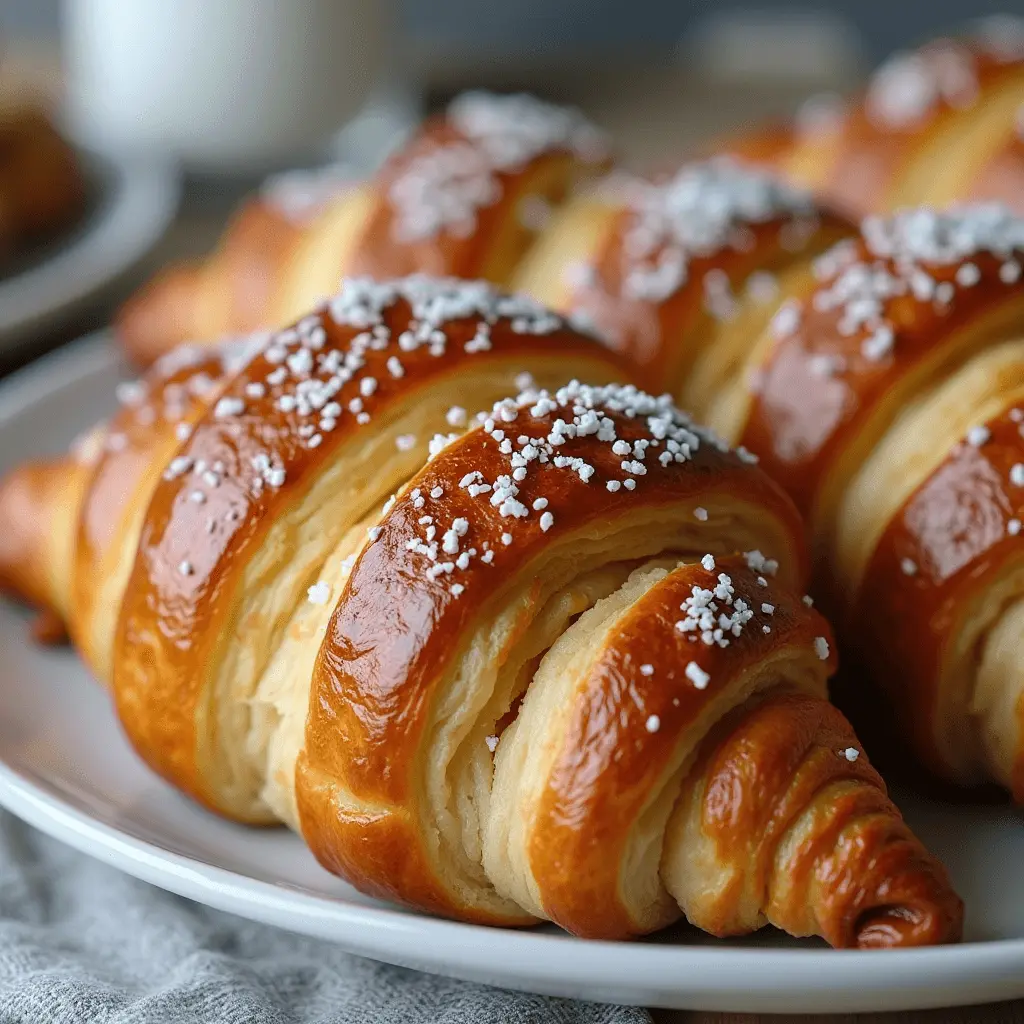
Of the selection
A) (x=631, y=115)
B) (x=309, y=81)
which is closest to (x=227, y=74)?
(x=309, y=81)

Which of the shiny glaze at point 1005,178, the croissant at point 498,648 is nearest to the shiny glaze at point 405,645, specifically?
the croissant at point 498,648

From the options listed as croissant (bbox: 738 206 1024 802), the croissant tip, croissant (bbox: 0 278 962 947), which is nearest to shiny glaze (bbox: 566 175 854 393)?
croissant (bbox: 738 206 1024 802)

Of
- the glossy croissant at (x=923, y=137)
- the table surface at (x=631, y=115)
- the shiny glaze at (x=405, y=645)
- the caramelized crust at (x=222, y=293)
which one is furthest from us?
the table surface at (x=631, y=115)

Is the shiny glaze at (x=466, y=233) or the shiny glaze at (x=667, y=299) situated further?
the shiny glaze at (x=466, y=233)

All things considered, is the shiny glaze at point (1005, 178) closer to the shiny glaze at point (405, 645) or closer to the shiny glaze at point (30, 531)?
the shiny glaze at point (405, 645)

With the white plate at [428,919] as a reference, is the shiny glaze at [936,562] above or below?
above

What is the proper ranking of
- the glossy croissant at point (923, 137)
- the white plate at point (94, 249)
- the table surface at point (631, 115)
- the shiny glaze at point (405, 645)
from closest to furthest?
the shiny glaze at point (405, 645) → the glossy croissant at point (923, 137) → the white plate at point (94, 249) → the table surface at point (631, 115)

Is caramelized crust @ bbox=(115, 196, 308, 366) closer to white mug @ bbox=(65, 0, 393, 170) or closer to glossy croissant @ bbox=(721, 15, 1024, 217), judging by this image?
glossy croissant @ bbox=(721, 15, 1024, 217)
